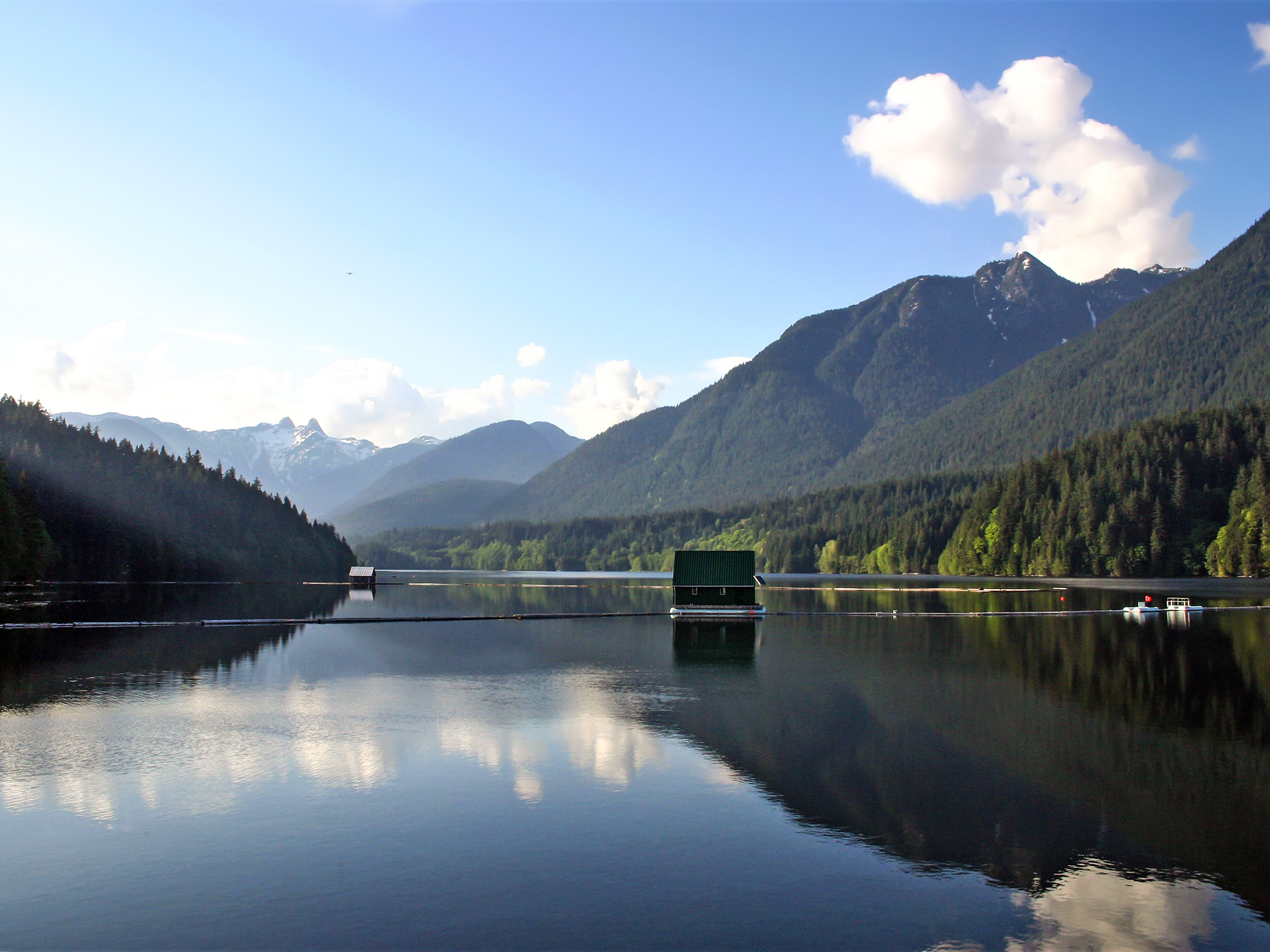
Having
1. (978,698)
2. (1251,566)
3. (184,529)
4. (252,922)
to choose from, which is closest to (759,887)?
(252,922)

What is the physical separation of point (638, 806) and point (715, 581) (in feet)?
244

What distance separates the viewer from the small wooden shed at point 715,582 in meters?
97.1

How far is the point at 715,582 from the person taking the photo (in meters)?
97.9

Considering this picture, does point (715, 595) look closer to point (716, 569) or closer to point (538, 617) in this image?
point (716, 569)

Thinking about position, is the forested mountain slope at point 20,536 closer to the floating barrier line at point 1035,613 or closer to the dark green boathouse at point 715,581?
the dark green boathouse at point 715,581

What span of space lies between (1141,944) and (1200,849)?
20.3ft

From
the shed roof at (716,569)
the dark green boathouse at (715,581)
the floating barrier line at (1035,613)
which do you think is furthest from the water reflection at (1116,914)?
the shed roof at (716,569)

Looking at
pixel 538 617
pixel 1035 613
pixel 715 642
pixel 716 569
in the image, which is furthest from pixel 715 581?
pixel 1035 613

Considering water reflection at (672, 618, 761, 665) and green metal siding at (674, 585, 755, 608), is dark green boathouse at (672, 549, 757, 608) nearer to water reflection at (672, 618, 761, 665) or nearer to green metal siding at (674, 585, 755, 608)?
green metal siding at (674, 585, 755, 608)

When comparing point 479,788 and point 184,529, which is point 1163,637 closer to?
point 479,788

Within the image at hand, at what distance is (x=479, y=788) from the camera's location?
2577cm

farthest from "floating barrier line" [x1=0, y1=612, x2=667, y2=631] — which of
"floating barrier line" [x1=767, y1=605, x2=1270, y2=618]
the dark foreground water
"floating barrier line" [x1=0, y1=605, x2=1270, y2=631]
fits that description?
the dark foreground water

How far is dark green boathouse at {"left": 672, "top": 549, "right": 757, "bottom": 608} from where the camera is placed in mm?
97250

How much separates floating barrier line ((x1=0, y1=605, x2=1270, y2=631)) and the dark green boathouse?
8.95ft
